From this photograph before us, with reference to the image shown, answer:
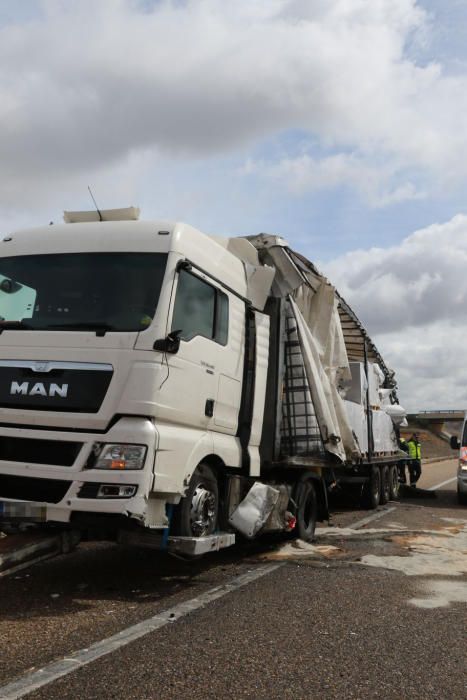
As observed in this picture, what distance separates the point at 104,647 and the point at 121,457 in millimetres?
1310

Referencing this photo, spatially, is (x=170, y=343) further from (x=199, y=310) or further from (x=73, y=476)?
(x=73, y=476)

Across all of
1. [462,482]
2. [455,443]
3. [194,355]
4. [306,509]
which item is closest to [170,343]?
[194,355]

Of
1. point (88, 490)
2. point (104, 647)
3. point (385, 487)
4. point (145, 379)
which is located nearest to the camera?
point (104, 647)

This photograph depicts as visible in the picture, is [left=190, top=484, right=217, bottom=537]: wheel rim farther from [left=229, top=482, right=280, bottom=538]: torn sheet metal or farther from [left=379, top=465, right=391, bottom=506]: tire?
[left=379, top=465, right=391, bottom=506]: tire

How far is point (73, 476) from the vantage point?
4.76 metres

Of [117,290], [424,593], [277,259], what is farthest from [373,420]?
[117,290]

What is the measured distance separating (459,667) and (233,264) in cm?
406

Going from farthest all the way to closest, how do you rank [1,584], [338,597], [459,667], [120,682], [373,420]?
[373,420] → [1,584] → [338,597] → [459,667] → [120,682]

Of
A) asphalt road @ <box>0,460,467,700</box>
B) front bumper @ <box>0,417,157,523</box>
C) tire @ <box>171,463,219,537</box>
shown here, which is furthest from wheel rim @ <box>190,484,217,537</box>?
front bumper @ <box>0,417,157,523</box>

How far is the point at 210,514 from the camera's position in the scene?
560 centimetres

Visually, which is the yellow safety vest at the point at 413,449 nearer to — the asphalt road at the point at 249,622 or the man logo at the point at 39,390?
the asphalt road at the point at 249,622

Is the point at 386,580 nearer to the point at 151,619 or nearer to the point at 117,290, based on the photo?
the point at 151,619

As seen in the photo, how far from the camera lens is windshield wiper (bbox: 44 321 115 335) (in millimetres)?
5059

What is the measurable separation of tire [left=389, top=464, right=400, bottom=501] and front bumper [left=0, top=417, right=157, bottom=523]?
1008 cm
